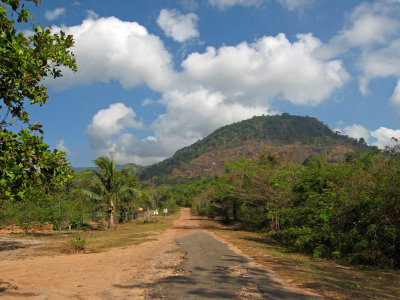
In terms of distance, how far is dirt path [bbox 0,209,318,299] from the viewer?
568 centimetres

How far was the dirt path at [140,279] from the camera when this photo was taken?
18.6 ft

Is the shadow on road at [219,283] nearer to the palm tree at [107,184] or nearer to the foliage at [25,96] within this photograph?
the foliage at [25,96]

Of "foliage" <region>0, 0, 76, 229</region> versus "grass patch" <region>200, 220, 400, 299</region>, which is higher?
"foliage" <region>0, 0, 76, 229</region>

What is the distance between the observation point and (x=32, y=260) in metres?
9.83

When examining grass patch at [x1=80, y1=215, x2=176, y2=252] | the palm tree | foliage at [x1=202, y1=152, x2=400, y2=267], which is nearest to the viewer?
foliage at [x1=202, y1=152, x2=400, y2=267]

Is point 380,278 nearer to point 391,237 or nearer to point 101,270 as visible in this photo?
point 391,237

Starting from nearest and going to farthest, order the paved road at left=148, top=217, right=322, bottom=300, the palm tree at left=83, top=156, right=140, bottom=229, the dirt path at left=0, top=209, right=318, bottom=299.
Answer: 1. the paved road at left=148, top=217, right=322, bottom=300
2. the dirt path at left=0, top=209, right=318, bottom=299
3. the palm tree at left=83, top=156, right=140, bottom=229

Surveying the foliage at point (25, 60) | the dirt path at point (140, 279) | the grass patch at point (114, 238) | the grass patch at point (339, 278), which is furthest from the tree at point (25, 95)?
the grass patch at point (114, 238)

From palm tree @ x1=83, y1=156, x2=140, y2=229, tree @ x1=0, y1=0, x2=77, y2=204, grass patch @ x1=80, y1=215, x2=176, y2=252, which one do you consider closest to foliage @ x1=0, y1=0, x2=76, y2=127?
tree @ x1=0, y1=0, x2=77, y2=204

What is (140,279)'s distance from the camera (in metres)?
6.98

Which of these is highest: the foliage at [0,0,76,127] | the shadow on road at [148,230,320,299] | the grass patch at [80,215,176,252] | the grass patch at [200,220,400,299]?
the foliage at [0,0,76,127]

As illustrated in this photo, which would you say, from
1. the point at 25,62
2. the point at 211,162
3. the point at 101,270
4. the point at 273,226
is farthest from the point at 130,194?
the point at 211,162

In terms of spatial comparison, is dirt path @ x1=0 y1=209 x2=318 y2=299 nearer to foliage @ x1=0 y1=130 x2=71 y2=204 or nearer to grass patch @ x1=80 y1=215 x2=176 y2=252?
foliage @ x1=0 y1=130 x2=71 y2=204

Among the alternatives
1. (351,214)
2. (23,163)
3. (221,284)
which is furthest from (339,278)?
(23,163)
